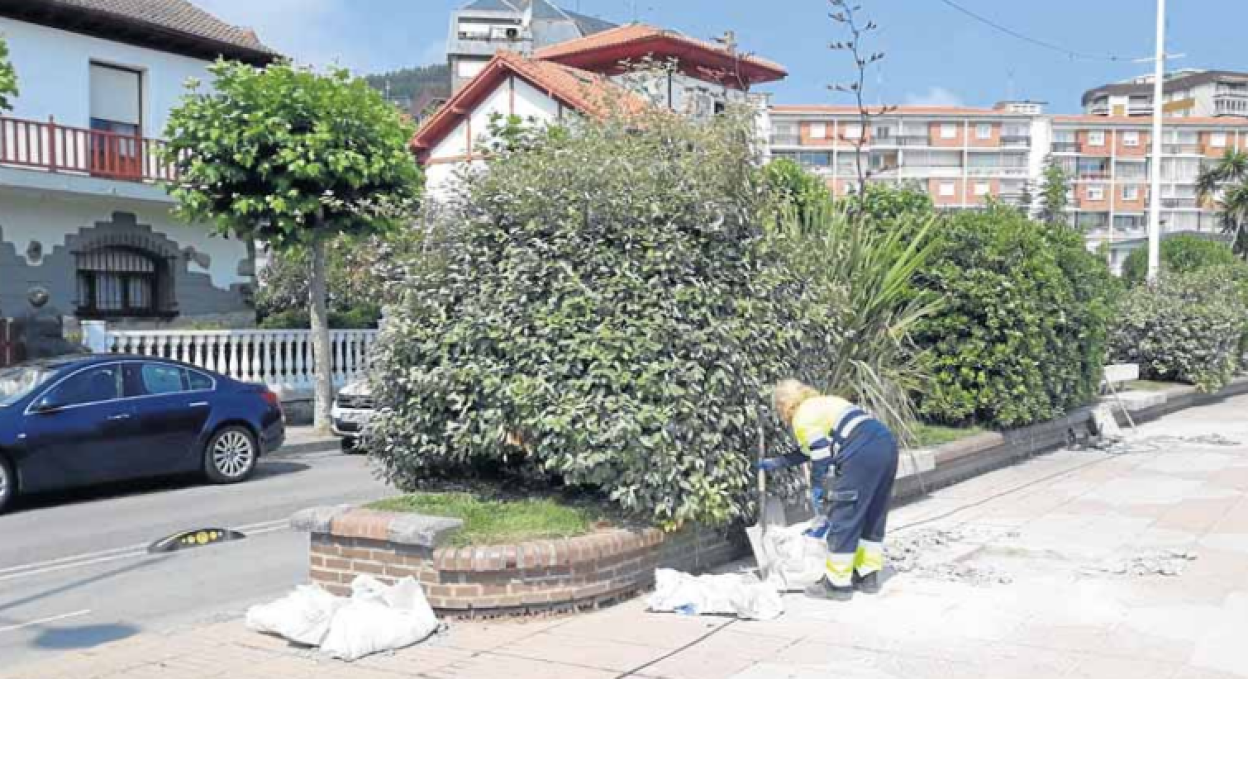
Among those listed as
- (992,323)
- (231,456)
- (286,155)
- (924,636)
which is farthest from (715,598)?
(286,155)

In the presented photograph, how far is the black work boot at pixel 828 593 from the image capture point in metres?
6.94

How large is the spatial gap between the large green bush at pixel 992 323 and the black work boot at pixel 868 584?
202 inches

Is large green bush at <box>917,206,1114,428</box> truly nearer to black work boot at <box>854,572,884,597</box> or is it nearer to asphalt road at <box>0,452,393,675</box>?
black work boot at <box>854,572,884,597</box>

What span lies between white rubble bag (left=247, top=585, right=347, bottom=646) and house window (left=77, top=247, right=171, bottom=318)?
688 inches

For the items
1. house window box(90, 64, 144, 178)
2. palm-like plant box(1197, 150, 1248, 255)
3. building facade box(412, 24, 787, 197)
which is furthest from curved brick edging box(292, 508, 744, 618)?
palm-like plant box(1197, 150, 1248, 255)

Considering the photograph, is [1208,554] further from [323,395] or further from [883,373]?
[323,395]

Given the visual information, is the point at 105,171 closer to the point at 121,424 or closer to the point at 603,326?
the point at 121,424

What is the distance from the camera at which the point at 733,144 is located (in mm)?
8148

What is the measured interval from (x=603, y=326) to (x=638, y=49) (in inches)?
1349

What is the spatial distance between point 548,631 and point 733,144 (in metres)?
3.67

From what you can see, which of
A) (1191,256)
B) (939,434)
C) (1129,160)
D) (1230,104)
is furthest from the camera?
(1230,104)

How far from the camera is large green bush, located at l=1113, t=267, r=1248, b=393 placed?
2056 cm

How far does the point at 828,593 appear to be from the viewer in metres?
6.98

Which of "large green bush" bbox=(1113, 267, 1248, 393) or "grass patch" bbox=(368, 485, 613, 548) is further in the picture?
"large green bush" bbox=(1113, 267, 1248, 393)
